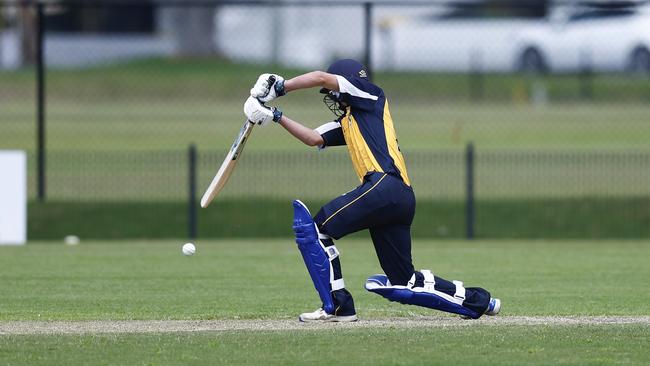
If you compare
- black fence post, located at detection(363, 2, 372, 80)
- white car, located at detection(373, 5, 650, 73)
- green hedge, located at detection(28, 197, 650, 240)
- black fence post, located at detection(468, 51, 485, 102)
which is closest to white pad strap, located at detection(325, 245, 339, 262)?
green hedge, located at detection(28, 197, 650, 240)

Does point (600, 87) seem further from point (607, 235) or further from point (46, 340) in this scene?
point (46, 340)

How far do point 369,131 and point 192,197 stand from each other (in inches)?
319

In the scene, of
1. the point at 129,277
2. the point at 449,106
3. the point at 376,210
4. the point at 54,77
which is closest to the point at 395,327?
the point at 376,210

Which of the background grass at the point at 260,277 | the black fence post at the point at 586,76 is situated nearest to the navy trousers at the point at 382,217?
the background grass at the point at 260,277

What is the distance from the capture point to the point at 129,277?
41.3 ft

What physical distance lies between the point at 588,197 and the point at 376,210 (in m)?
9.84

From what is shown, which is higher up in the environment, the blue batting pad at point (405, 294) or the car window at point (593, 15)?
the car window at point (593, 15)

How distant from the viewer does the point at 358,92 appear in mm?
9289

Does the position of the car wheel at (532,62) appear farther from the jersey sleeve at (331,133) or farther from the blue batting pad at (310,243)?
the blue batting pad at (310,243)

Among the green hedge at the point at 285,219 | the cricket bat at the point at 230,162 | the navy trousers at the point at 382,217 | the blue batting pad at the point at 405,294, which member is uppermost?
the cricket bat at the point at 230,162

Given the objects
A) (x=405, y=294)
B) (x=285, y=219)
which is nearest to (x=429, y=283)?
(x=405, y=294)

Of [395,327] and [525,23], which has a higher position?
[525,23]

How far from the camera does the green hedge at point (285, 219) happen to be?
17656 mm

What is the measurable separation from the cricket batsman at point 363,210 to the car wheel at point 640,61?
1704 centimetres
